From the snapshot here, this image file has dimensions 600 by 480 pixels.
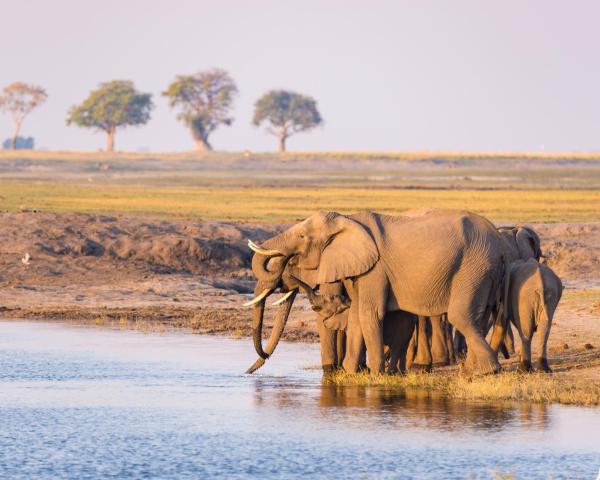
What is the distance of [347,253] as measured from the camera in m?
19.7

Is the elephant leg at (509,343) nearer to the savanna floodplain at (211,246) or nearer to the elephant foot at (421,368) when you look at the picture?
the savanna floodplain at (211,246)

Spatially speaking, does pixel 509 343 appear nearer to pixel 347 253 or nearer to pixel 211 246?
pixel 347 253

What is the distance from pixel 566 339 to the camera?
23.6m

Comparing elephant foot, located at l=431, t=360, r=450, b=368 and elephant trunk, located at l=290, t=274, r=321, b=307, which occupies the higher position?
elephant trunk, located at l=290, t=274, r=321, b=307

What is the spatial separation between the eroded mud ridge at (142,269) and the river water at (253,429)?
6.74 meters

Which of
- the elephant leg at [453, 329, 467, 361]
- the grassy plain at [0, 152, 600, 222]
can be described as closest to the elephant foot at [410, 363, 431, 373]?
the elephant leg at [453, 329, 467, 361]

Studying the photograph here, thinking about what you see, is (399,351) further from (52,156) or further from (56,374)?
(52,156)

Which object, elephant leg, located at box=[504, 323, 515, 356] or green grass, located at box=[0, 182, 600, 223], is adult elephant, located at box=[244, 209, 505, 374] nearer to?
elephant leg, located at box=[504, 323, 515, 356]

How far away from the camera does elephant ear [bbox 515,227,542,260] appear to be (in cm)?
A: 2211

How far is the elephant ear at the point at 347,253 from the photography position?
64.3 ft

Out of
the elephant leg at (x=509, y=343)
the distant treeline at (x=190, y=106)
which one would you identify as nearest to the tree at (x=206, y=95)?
the distant treeline at (x=190, y=106)

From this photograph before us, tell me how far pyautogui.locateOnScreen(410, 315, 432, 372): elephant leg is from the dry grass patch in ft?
2.69

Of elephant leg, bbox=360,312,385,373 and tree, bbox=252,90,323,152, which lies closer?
elephant leg, bbox=360,312,385,373

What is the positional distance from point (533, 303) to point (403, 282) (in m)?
1.76
